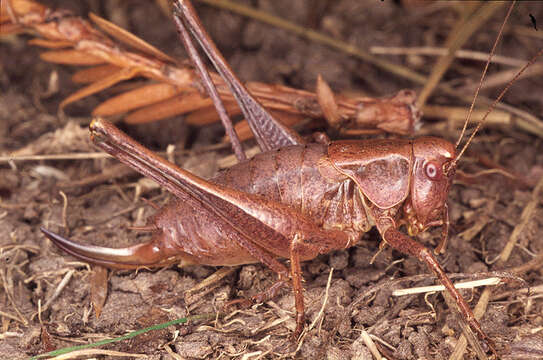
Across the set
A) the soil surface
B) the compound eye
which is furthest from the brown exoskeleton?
the soil surface

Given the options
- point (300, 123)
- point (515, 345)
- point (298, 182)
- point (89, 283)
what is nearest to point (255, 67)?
point (300, 123)

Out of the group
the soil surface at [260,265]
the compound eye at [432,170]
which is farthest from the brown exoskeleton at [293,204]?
the soil surface at [260,265]

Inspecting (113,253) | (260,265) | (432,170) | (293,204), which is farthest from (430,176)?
(113,253)

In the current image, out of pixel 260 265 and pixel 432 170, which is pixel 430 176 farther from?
pixel 260 265

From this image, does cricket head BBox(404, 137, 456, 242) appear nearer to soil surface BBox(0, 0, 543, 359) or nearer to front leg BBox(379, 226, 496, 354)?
front leg BBox(379, 226, 496, 354)

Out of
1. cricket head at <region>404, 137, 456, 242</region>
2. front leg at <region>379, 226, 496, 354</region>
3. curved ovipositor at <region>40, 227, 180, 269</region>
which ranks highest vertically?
cricket head at <region>404, 137, 456, 242</region>

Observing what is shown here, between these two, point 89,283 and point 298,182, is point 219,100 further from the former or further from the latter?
point 89,283

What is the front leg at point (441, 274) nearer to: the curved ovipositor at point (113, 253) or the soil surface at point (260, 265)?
the soil surface at point (260, 265)
